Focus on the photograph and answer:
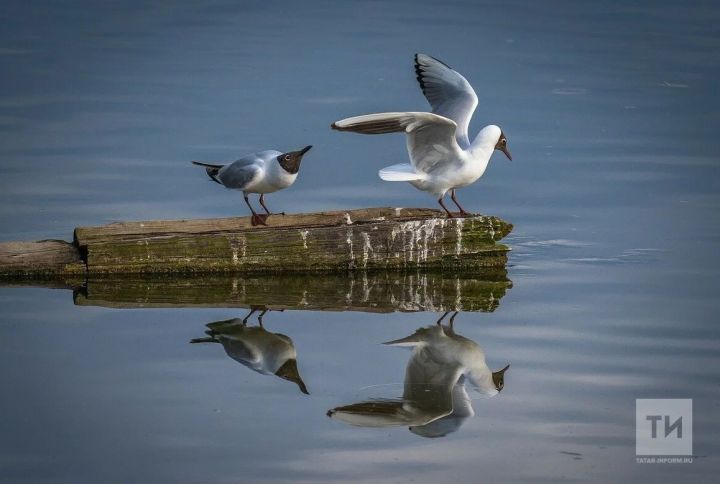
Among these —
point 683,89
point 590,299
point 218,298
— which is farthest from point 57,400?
point 683,89

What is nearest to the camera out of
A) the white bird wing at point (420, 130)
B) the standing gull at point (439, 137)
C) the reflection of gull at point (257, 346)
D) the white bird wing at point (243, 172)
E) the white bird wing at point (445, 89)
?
the reflection of gull at point (257, 346)

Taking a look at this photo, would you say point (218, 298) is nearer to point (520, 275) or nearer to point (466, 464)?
point (520, 275)

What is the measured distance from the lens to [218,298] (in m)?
8.80

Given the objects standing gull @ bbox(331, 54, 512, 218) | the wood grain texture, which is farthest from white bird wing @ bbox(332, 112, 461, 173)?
the wood grain texture

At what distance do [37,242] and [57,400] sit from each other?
2.16 m

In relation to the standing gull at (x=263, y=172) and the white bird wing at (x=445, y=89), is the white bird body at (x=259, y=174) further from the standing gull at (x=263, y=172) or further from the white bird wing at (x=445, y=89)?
the white bird wing at (x=445, y=89)

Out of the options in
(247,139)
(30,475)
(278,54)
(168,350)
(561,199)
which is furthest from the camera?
(278,54)

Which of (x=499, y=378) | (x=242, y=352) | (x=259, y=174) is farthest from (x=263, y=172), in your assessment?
(x=499, y=378)

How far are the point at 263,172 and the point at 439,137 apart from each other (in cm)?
118

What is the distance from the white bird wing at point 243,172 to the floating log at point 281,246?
0.35 m

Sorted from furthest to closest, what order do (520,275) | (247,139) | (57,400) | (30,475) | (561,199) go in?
(247,139), (561,199), (520,275), (57,400), (30,475)

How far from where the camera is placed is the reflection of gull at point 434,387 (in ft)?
22.4

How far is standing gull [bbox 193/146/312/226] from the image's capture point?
9.34m

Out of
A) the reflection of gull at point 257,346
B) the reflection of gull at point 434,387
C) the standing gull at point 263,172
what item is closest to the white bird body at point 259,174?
the standing gull at point 263,172
